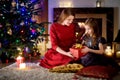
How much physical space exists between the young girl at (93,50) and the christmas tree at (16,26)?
106cm

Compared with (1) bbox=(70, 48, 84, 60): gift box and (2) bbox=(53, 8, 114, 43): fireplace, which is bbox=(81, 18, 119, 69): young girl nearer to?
(1) bbox=(70, 48, 84, 60): gift box

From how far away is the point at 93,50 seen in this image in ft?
10.8

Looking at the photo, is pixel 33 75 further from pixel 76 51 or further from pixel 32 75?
pixel 76 51

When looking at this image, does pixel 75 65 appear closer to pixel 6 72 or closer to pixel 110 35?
pixel 6 72

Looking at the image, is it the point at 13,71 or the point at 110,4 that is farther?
the point at 110,4

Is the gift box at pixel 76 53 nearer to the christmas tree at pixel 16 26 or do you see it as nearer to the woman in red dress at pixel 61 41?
the woman in red dress at pixel 61 41

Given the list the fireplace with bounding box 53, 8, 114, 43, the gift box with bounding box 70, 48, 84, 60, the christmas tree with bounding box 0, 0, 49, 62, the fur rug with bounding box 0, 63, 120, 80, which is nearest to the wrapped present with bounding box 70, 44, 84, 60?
the gift box with bounding box 70, 48, 84, 60

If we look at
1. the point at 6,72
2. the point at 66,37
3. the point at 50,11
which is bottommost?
the point at 6,72

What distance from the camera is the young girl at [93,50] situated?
10.3 ft

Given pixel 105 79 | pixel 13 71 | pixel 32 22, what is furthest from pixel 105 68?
pixel 32 22

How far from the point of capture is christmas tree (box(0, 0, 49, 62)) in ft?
12.8

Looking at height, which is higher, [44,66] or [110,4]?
[110,4]

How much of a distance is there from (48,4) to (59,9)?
301 millimetres

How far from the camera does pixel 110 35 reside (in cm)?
563
